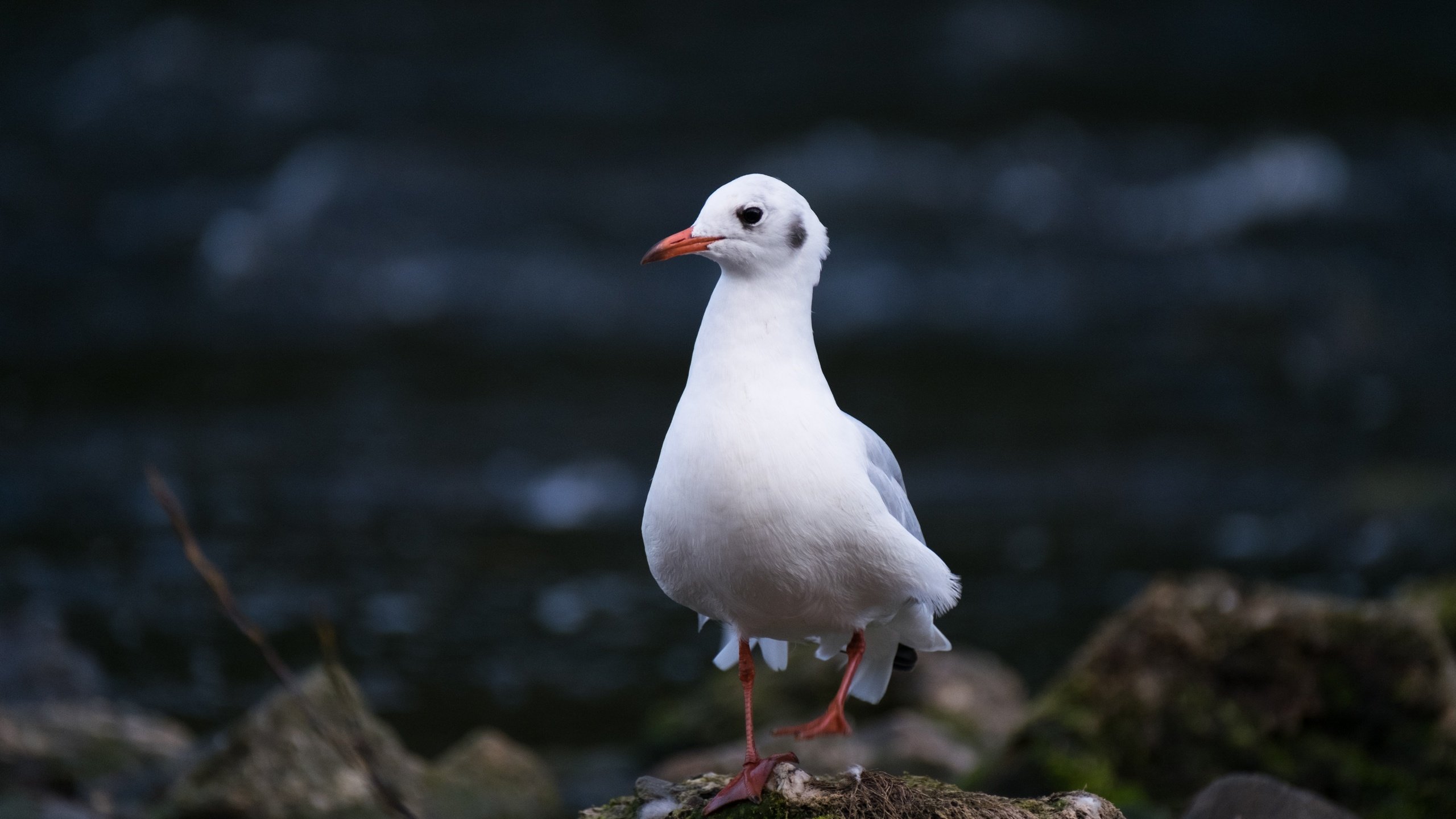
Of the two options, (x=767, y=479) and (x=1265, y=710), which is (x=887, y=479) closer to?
(x=767, y=479)

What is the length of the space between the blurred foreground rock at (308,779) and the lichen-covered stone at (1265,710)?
2.45m

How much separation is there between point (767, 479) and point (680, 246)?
0.67 m

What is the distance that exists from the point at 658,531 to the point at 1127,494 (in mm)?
9915

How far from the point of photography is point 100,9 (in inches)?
832

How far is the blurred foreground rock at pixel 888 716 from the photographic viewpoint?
264 inches

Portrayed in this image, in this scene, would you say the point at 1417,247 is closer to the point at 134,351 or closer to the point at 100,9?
the point at 134,351

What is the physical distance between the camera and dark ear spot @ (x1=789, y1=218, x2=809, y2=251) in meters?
3.84

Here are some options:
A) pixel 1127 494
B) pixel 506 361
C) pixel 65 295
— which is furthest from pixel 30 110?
pixel 1127 494

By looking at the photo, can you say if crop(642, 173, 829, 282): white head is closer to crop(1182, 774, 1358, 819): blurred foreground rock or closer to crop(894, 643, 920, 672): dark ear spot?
crop(894, 643, 920, 672): dark ear spot

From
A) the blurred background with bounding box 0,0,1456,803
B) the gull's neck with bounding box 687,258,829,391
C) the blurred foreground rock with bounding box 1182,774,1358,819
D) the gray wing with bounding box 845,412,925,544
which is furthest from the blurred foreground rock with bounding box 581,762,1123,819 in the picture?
the blurred background with bounding box 0,0,1456,803

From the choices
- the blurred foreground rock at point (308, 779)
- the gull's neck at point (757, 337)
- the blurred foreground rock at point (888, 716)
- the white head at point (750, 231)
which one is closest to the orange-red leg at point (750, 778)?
the gull's neck at point (757, 337)

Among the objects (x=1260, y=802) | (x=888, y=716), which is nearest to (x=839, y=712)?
(x=1260, y=802)

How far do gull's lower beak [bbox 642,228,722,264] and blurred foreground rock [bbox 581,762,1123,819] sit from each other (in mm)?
1420

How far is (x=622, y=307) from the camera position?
18406 millimetres
